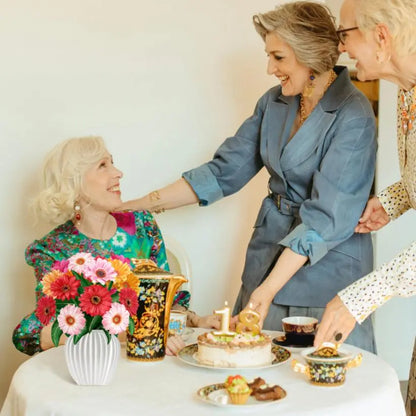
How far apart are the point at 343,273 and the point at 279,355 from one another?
54 centimetres

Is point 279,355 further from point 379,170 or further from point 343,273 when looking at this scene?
point 379,170

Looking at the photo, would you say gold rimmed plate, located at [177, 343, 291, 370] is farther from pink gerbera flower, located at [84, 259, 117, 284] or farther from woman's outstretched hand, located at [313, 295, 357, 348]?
pink gerbera flower, located at [84, 259, 117, 284]

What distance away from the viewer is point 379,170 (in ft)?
14.9

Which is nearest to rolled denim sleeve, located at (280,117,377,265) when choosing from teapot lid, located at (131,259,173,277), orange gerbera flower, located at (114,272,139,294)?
teapot lid, located at (131,259,173,277)

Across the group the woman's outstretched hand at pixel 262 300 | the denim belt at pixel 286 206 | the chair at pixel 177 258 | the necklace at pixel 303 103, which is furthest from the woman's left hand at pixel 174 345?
the chair at pixel 177 258

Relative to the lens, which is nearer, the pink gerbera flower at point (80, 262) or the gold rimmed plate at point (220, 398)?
the gold rimmed plate at point (220, 398)

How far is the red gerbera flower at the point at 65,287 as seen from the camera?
1.73 meters

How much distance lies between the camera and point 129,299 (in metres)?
1.77

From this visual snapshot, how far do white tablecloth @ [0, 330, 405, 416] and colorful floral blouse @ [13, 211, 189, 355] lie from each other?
415mm

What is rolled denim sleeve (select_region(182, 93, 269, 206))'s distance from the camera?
8.86 ft

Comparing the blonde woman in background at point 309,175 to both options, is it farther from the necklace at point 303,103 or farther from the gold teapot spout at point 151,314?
the gold teapot spout at point 151,314

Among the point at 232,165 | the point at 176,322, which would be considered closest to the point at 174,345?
the point at 176,322

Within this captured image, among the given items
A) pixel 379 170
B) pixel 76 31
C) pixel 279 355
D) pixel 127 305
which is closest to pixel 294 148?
Result: pixel 279 355

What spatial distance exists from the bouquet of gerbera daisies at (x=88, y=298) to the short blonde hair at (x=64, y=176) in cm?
82
